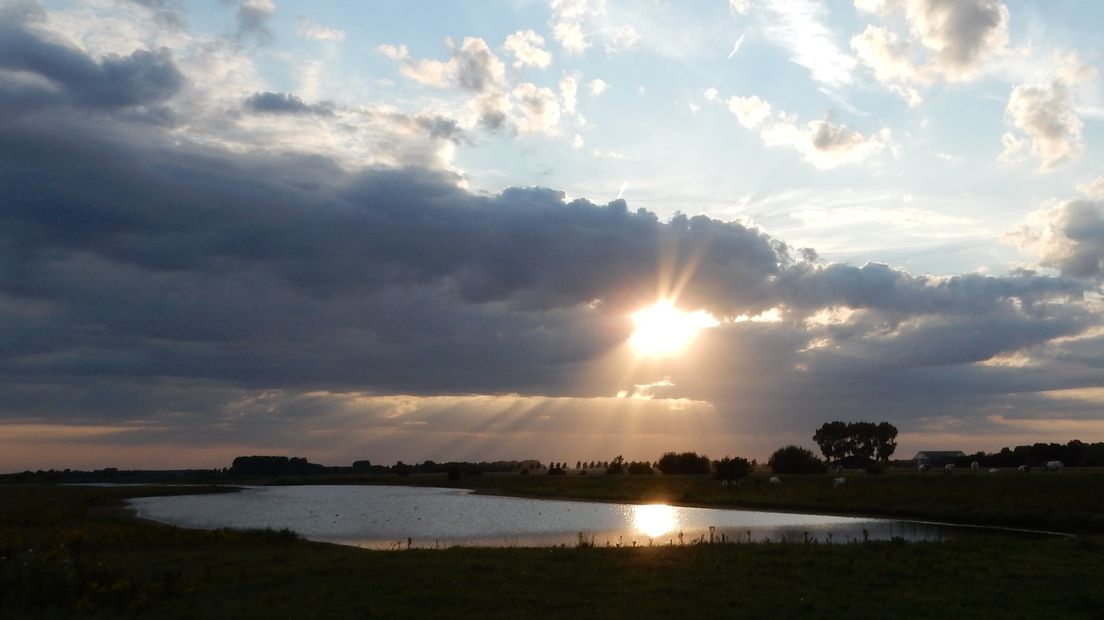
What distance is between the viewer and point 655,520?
186 feet

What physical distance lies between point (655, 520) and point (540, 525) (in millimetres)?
9511

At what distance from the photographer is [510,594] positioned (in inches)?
793

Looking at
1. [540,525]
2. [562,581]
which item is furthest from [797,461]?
[562,581]

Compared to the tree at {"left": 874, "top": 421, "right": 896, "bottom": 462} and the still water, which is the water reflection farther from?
the tree at {"left": 874, "top": 421, "right": 896, "bottom": 462}

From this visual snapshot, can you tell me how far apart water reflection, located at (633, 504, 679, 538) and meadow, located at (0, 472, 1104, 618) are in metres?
17.1

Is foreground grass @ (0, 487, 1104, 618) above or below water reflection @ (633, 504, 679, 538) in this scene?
above

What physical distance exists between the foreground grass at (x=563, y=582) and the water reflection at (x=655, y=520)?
17.6m

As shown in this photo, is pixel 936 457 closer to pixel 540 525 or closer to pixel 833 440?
pixel 833 440

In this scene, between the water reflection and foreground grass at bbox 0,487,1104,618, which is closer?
foreground grass at bbox 0,487,1104,618

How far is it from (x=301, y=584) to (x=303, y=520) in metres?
38.8

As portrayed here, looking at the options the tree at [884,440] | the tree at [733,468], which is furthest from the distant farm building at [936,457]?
the tree at [733,468]

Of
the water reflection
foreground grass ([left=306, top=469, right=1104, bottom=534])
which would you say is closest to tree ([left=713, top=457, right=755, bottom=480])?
foreground grass ([left=306, top=469, right=1104, bottom=534])

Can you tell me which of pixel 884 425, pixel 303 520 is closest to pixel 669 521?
pixel 303 520

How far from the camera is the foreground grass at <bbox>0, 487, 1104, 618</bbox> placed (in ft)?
61.5
